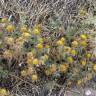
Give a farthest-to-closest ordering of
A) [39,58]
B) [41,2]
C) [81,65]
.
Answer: [41,2] < [81,65] < [39,58]

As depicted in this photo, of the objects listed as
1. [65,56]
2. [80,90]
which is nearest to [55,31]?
[65,56]

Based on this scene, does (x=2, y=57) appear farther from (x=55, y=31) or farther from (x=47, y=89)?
(x=55, y=31)

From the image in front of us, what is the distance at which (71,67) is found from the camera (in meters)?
2.65

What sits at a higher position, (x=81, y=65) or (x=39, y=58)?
(x=39, y=58)

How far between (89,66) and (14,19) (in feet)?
3.21

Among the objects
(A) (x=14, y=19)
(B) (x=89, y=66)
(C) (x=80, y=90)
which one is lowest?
(C) (x=80, y=90)

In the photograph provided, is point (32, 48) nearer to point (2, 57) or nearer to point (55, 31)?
point (2, 57)

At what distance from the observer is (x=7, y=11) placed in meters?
3.15

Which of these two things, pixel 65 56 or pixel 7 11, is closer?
pixel 65 56

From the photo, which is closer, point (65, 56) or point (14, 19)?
point (65, 56)

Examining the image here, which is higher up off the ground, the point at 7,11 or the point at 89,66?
the point at 7,11

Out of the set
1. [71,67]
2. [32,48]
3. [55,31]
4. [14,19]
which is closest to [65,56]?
[71,67]

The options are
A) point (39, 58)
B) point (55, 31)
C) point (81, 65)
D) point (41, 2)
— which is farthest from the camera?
point (41, 2)

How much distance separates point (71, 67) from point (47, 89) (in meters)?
0.29
